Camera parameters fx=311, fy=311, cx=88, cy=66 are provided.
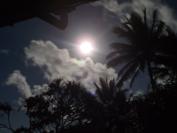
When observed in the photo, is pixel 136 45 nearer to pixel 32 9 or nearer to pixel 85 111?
pixel 85 111

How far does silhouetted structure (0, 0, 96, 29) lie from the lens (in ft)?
6.49

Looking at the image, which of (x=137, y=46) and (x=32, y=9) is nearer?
(x=32, y=9)

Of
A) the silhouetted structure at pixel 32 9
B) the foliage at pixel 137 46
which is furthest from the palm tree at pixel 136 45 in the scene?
the silhouetted structure at pixel 32 9

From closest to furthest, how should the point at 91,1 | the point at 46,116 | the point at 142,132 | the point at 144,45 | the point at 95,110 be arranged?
the point at 91,1
the point at 142,132
the point at 144,45
the point at 95,110
the point at 46,116

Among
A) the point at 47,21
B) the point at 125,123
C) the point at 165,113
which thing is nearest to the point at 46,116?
the point at 125,123

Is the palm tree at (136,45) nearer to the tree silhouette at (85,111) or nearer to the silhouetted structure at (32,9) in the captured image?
the tree silhouette at (85,111)

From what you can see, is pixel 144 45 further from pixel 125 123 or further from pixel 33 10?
pixel 33 10

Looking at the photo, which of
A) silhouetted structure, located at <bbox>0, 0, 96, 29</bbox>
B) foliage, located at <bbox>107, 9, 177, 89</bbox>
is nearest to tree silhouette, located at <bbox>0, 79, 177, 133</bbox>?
foliage, located at <bbox>107, 9, 177, 89</bbox>

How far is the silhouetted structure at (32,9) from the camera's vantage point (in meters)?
1.98

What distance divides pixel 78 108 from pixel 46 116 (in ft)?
12.4

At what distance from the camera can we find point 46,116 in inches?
1388

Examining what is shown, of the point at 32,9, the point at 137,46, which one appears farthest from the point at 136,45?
the point at 32,9

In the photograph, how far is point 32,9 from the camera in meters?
2.03

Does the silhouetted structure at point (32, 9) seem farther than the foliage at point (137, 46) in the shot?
No
